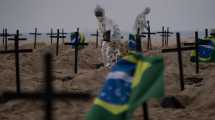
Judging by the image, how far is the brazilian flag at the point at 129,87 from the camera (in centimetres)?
512

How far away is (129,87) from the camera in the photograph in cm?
541

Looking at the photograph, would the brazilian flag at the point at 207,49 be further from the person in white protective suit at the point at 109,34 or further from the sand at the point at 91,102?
the person in white protective suit at the point at 109,34

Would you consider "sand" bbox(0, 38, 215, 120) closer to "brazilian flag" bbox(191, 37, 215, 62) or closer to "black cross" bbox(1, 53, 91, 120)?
"brazilian flag" bbox(191, 37, 215, 62)

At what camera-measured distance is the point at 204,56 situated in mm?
15453

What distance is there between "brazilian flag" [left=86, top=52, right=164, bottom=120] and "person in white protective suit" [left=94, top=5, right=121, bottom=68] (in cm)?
1098

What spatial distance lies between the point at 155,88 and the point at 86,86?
29.0 feet

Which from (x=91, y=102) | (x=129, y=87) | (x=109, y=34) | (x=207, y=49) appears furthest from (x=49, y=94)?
(x=109, y=34)

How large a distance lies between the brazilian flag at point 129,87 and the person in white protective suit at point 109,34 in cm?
1098

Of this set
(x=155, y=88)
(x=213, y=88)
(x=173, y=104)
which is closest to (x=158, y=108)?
(x=173, y=104)

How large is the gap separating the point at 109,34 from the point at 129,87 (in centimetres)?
1130

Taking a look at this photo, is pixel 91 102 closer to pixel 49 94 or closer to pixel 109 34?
pixel 109 34

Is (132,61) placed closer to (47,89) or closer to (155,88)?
(155,88)

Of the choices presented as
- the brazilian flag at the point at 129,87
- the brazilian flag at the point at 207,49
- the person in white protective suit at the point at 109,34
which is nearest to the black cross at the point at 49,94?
the brazilian flag at the point at 129,87

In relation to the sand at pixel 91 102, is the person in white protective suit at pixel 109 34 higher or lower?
higher
